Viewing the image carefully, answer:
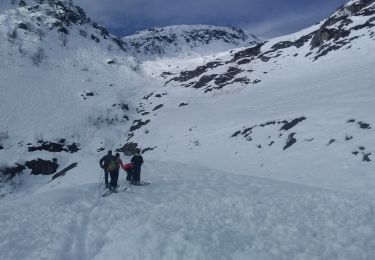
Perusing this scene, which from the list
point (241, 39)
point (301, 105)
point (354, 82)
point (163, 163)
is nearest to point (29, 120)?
point (163, 163)

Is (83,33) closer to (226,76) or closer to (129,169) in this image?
(226,76)

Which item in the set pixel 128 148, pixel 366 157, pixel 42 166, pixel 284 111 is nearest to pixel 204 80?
pixel 128 148

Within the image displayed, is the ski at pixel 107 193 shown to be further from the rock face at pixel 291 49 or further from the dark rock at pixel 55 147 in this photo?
the rock face at pixel 291 49

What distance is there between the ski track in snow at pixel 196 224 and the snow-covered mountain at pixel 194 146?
0.19 feet

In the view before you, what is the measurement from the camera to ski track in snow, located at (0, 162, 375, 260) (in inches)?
448

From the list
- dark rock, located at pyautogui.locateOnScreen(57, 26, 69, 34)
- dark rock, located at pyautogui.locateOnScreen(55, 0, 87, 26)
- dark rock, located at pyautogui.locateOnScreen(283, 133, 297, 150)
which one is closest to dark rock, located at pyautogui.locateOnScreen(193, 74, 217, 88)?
dark rock, located at pyautogui.locateOnScreen(283, 133, 297, 150)

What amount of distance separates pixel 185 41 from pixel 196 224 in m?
110

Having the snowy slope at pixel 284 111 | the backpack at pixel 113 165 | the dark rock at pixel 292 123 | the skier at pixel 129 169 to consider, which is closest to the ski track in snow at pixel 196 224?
the backpack at pixel 113 165

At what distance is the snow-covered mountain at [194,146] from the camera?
12289 mm

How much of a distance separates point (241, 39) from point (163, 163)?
118 m

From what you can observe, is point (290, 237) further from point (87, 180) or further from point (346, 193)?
point (87, 180)

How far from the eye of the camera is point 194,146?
30141mm

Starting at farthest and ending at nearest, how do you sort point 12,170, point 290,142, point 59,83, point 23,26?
point 23,26 < point 59,83 < point 12,170 < point 290,142

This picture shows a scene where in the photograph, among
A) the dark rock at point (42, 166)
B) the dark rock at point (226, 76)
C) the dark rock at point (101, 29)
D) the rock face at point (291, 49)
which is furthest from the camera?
the dark rock at point (101, 29)
